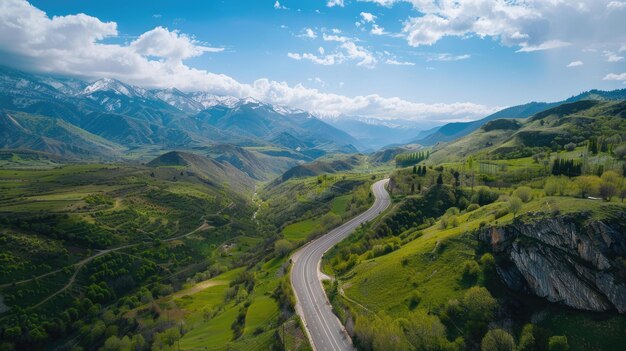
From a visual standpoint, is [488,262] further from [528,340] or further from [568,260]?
[528,340]

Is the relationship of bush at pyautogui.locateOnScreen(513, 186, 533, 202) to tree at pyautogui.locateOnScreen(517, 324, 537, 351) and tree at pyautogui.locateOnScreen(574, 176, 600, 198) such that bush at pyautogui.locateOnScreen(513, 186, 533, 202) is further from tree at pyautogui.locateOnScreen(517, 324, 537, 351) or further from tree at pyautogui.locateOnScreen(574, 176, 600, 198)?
tree at pyautogui.locateOnScreen(517, 324, 537, 351)

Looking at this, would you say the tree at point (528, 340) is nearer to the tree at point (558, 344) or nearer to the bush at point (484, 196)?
the tree at point (558, 344)

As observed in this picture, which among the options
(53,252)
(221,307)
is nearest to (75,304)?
(53,252)

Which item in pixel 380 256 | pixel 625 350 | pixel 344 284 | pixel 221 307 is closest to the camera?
pixel 625 350

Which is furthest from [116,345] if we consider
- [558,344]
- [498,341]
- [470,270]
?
[558,344]

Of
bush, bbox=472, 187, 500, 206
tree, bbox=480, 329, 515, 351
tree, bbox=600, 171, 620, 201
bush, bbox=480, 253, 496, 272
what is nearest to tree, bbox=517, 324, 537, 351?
tree, bbox=480, 329, 515, 351

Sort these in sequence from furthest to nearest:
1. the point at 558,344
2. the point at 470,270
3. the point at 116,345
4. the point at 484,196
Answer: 1. the point at 484,196
2. the point at 116,345
3. the point at 470,270
4. the point at 558,344

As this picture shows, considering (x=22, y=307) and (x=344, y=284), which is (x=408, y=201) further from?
(x=22, y=307)

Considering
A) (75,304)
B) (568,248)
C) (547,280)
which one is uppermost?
(568,248)
